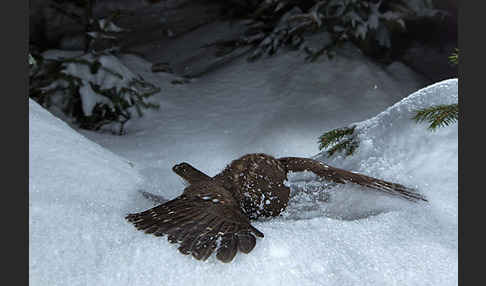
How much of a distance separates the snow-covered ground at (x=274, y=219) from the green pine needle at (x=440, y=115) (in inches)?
1.5

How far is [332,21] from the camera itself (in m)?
3.80

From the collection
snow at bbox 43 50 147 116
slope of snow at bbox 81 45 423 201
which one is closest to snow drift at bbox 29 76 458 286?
slope of snow at bbox 81 45 423 201

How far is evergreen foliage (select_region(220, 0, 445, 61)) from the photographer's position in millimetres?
3555

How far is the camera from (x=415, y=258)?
3.97 feet

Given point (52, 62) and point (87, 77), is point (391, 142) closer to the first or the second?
point (87, 77)

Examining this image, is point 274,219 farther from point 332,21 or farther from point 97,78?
point 332,21

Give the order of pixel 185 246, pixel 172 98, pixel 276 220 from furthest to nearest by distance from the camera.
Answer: pixel 172 98, pixel 276 220, pixel 185 246

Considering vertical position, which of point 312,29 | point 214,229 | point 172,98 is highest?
point 214,229

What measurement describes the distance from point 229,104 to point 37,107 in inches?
71.5

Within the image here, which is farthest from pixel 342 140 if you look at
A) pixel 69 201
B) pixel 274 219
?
pixel 69 201

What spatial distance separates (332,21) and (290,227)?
2829 mm

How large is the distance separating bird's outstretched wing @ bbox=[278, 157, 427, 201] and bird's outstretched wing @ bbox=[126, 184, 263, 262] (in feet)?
1.22

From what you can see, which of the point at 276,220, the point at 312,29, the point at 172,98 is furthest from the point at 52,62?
the point at 276,220

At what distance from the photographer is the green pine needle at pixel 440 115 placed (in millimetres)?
1688
